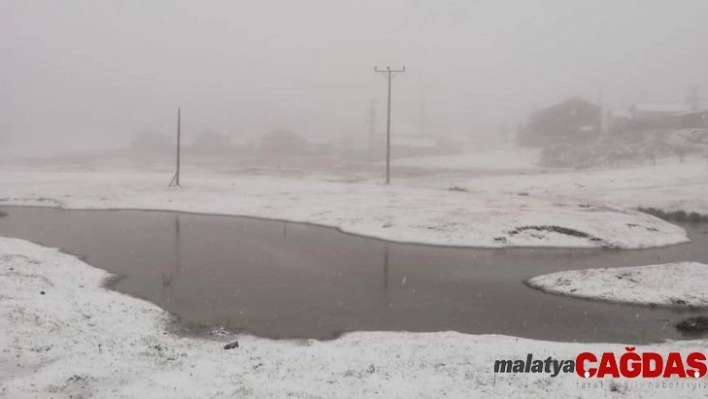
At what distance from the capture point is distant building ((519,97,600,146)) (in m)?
107

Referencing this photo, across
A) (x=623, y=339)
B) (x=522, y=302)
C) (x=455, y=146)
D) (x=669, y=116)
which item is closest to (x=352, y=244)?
(x=522, y=302)

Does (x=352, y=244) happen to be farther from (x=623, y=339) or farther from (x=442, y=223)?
(x=623, y=339)

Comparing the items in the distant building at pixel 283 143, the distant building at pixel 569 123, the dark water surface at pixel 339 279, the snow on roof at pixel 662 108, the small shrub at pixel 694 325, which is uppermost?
the snow on roof at pixel 662 108

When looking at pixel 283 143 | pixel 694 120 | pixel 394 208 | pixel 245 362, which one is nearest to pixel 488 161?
pixel 694 120

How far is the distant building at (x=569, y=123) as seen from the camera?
4205 inches

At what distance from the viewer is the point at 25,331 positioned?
14125mm

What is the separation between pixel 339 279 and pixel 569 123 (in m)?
97.9

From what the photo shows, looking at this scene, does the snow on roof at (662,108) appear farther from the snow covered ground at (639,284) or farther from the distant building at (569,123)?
the snow covered ground at (639,284)

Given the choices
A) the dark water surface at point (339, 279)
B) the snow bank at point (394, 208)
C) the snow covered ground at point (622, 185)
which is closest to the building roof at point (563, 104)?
the snow covered ground at point (622, 185)

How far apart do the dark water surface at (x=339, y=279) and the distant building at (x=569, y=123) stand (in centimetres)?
7554

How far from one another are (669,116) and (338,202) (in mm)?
81743

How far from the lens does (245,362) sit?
12.7 metres

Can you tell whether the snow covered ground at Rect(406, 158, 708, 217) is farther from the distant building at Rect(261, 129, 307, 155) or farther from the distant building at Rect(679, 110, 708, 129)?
the distant building at Rect(261, 129, 307, 155)

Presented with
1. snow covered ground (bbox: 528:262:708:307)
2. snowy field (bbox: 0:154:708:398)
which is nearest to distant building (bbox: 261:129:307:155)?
snowy field (bbox: 0:154:708:398)
